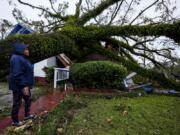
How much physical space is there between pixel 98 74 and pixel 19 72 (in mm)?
7356

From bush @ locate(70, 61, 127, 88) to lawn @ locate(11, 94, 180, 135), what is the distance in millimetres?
4222

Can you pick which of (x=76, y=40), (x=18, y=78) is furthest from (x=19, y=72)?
(x=76, y=40)

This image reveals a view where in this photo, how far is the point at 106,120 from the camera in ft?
20.0

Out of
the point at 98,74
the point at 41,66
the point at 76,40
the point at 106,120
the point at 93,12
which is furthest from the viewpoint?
the point at 41,66

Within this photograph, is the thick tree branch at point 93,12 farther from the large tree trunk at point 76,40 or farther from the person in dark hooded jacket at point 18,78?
the person in dark hooded jacket at point 18,78

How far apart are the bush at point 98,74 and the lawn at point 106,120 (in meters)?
4.22

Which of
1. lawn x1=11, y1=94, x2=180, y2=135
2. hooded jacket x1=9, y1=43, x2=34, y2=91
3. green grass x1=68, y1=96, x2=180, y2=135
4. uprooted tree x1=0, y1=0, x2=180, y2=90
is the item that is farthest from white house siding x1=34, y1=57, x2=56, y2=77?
hooded jacket x1=9, y1=43, x2=34, y2=91

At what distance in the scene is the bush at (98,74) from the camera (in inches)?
476

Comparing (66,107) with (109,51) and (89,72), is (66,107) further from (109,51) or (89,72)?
(109,51)

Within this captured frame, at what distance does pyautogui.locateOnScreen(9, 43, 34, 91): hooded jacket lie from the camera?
16.8 feet

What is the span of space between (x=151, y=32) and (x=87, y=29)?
13.1 ft

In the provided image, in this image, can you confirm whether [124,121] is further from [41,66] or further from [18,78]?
[41,66]

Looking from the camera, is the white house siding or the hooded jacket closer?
the hooded jacket

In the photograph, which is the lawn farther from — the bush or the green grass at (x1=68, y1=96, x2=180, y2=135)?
the bush
